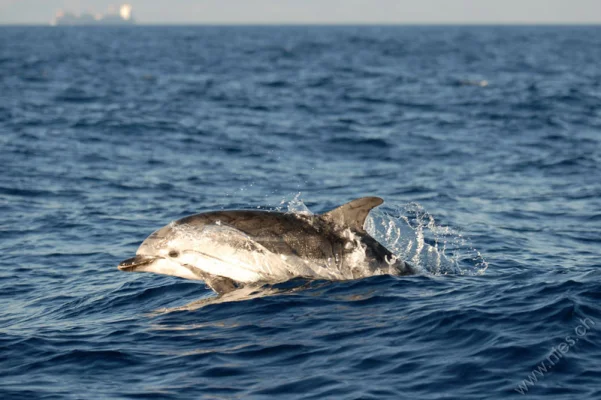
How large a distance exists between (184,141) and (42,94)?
51.2ft

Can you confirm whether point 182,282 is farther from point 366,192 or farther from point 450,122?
point 450,122

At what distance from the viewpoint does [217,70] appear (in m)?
58.3

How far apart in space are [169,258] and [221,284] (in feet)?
2.68

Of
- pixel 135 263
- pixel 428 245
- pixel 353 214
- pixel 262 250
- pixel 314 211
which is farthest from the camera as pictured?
pixel 314 211

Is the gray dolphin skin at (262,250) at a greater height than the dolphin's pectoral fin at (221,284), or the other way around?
the gray dolphin skin at (262,250)

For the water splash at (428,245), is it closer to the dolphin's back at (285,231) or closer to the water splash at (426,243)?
the water splash at (426,243)

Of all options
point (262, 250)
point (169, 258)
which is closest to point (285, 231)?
point (262, 250)

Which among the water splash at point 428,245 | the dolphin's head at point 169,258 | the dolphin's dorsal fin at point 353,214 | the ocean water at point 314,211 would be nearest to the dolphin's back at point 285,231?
the dolphin's dorsal fin at point 353,214

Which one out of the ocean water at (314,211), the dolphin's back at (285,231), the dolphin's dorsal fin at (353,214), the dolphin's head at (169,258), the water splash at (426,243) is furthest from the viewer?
the water splash at (426,243)

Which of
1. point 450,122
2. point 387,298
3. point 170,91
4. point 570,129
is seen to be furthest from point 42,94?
point 387,298

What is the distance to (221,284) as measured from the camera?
12.1m

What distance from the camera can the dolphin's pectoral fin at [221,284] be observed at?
12.1m

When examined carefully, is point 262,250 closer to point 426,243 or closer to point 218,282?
point 218,282

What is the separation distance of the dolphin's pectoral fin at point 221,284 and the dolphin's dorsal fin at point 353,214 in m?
1.60
